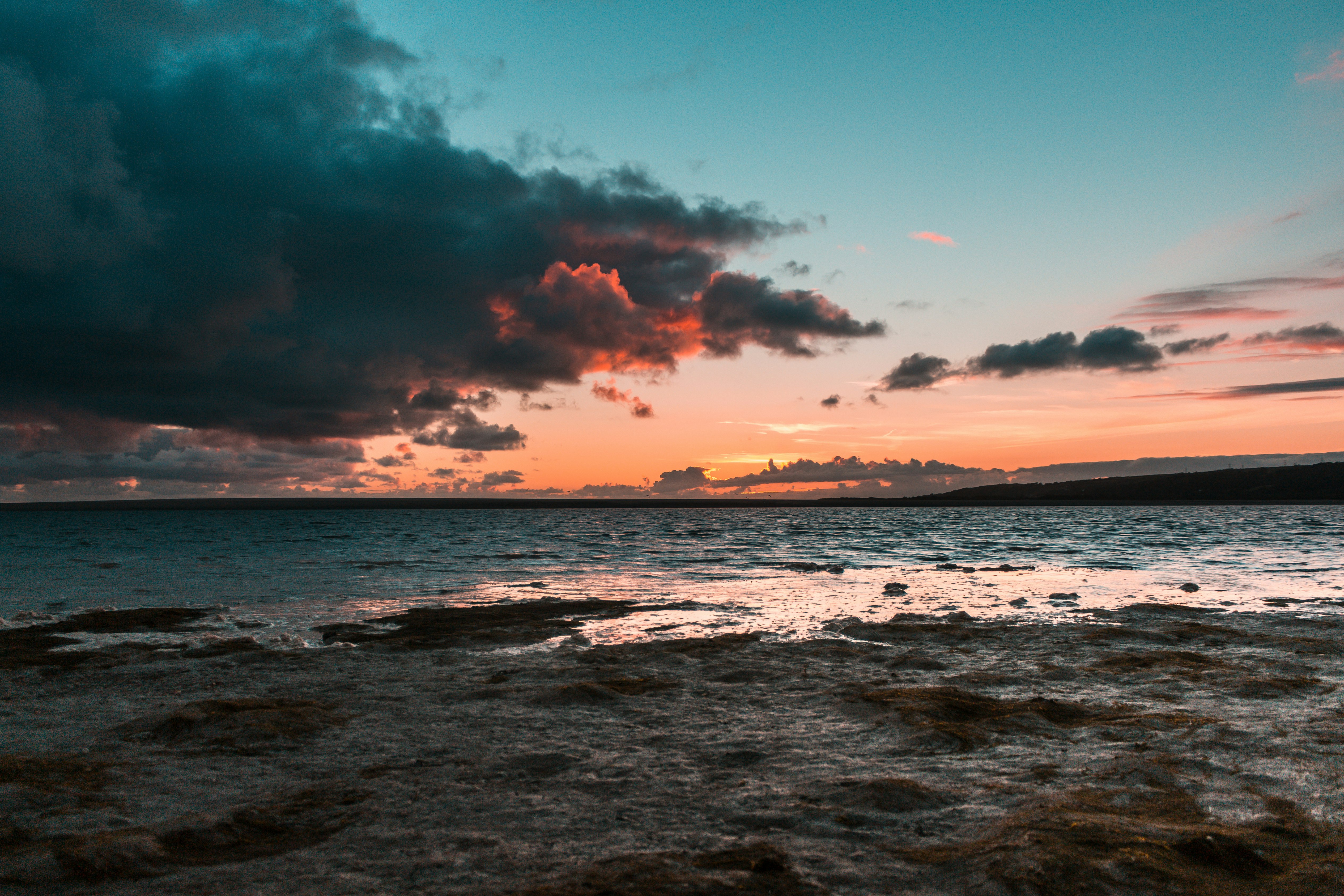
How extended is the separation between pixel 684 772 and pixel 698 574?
23364 mm

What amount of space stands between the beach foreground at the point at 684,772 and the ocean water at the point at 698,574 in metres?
4.86

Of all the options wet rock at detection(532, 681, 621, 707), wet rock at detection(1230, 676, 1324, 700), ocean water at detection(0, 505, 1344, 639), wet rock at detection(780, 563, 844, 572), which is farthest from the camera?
wet rock at detection(780, 563, 844, 572)

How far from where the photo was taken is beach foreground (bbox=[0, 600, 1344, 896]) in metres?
4.95

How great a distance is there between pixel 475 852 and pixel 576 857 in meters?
0.77

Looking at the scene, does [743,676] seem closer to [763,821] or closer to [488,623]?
[763,821]

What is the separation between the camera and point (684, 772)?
705 cm

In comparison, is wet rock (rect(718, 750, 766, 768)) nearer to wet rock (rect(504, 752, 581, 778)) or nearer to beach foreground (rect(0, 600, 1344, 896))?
beach foreground (rect(0, 600, 1344, 896))

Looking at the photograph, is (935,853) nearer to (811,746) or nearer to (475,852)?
(811,746)

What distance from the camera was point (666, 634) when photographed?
15773 mm

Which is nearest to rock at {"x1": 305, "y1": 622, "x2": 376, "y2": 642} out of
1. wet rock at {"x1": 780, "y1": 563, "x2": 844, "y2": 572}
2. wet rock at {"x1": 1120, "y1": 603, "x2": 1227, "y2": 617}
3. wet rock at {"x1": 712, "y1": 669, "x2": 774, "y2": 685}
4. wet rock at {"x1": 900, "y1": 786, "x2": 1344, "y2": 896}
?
wet rock at {"x1": 712, "y1": 669, "x2": 774, "y2": 685}

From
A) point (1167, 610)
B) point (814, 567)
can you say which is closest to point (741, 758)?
point (1167, 610)

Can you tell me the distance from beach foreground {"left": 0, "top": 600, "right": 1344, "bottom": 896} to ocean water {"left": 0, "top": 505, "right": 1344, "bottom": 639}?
486 centimetres

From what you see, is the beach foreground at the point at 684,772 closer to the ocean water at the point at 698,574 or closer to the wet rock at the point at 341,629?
the wet rock at the point at 341,629

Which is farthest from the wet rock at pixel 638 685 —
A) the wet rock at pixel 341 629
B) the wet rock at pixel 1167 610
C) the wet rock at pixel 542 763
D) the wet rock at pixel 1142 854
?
the wet rock at pixel 1167 610
